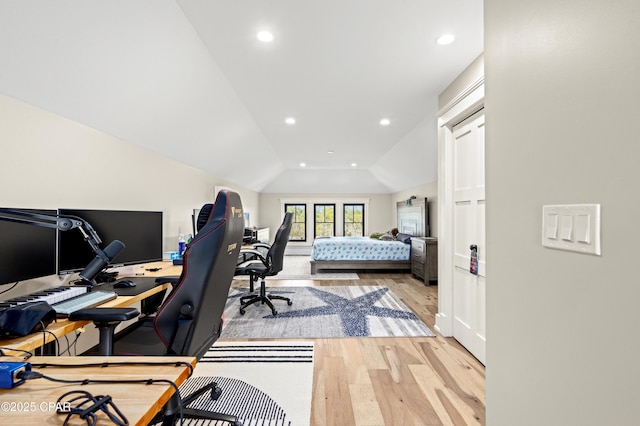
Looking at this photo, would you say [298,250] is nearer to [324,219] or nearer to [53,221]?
[324,219]

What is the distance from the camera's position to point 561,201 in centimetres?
75

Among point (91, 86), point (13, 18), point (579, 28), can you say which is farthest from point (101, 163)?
point (579, 28)

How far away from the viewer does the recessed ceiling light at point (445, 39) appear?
220 cm

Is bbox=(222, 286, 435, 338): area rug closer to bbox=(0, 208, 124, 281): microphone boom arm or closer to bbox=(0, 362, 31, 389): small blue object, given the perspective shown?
bbox=(0, 208, 124, 281): microphone boom arm

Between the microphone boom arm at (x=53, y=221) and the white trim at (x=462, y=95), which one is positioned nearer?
the microphone boom arm at (x=53, y=221)

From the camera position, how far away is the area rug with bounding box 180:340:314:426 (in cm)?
181

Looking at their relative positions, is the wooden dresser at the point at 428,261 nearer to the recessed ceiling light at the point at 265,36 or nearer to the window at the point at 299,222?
the recessed ceiling light at the point at 265,36

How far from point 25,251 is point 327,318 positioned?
2717mm

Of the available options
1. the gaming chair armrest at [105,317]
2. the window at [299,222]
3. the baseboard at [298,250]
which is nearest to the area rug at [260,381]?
the gaming chair armrest at [105,317]

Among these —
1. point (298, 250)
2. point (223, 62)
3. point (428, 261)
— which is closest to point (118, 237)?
point (223, 62)

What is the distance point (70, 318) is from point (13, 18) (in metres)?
1.51

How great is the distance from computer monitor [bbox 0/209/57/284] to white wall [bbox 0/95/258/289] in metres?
0.38

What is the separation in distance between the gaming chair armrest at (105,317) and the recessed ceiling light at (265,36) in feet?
6.56

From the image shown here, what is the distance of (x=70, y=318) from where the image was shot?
1.35 m
